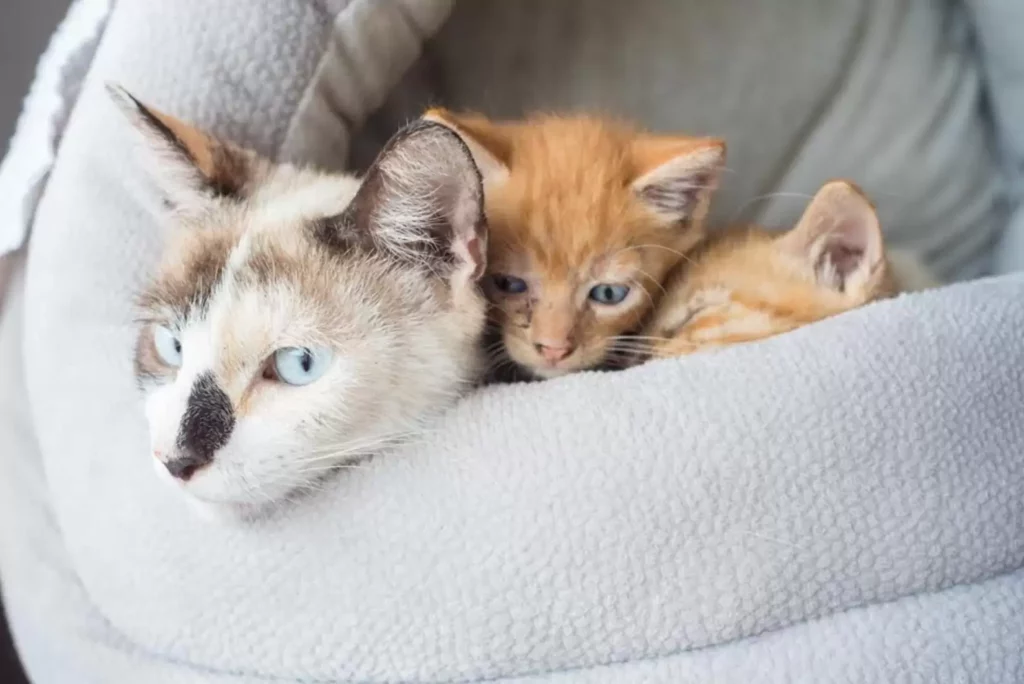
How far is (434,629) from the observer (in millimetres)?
690

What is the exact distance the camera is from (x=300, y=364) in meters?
0.68

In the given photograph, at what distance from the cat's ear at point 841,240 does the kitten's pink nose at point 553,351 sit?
0.26 m

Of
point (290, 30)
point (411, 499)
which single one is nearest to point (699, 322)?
point (411, 499)

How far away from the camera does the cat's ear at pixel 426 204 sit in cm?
65

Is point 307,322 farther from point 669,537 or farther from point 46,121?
point 46,121

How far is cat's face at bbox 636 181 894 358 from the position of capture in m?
0.87

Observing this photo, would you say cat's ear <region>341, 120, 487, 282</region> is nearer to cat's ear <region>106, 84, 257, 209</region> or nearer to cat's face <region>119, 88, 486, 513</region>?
cat's face <region>119, 88, 486, 513</region>

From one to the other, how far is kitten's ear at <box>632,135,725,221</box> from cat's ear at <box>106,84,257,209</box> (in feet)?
1.23

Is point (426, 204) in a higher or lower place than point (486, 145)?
lower

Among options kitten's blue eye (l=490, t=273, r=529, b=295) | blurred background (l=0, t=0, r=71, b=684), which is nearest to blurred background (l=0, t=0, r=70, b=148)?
blurred background (l=0, t=0, r=71, b=684)

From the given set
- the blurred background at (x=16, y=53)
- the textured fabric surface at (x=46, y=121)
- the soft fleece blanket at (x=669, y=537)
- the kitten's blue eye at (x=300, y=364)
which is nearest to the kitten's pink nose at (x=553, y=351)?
the soft fleece blanket at (x=669, y=537)

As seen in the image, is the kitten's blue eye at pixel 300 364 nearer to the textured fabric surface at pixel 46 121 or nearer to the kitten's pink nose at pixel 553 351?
the kitten's pink nose at pixel 553 351

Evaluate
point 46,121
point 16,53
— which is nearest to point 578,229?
point 46,121

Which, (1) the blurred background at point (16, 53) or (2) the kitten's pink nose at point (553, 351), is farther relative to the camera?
(1) the blurred background at point (16, 53)
